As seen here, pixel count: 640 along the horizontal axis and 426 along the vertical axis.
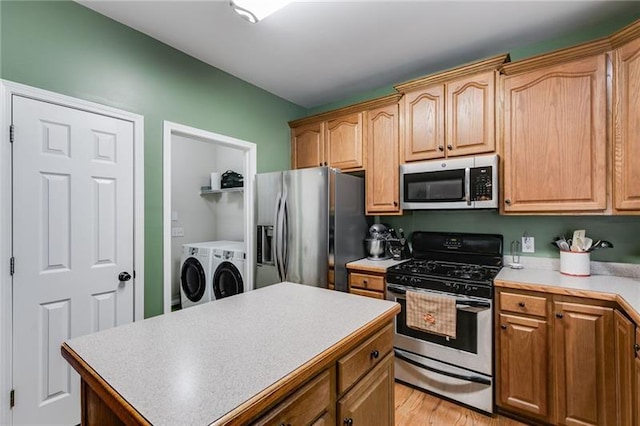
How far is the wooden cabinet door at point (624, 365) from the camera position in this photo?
1483mm

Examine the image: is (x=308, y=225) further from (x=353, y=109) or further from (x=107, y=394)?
(x=107, y=394)

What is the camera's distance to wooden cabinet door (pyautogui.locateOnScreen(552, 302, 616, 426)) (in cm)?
168

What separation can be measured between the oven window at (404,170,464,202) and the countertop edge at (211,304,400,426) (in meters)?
1.59

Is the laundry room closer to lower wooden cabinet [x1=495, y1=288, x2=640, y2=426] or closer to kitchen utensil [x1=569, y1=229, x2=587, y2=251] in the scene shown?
lower wooden cabinet [x1=495, y1=288, x2=640, y2=426]

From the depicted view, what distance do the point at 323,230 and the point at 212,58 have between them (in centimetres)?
176

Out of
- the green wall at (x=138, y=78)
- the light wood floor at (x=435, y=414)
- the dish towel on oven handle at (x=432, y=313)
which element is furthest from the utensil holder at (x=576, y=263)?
the green wall at (x=138, y=78)

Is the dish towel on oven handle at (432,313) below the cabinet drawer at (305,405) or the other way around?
below

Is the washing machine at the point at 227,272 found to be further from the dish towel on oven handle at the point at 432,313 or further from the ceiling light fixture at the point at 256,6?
the ceiling light fixture at the point at 256,6

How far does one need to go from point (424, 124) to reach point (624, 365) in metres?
1.97

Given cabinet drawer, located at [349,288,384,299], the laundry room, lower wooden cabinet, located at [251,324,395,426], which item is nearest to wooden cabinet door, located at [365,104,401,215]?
cabinet drawer, located at [349,288,384,299]

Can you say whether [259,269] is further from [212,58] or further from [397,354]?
[212,58]

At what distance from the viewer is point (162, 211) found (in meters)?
2.35

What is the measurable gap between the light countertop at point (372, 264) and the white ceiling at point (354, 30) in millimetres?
1797

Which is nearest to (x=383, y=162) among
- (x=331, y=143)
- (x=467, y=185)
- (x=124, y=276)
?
(x=331, y=143)
